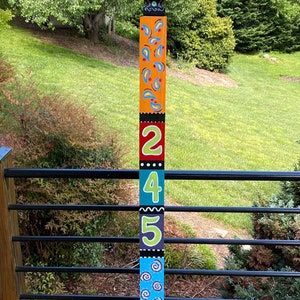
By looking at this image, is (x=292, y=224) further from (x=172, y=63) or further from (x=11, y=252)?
(x=172, y=63)

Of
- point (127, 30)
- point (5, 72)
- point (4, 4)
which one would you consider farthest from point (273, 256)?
point (4, 4)

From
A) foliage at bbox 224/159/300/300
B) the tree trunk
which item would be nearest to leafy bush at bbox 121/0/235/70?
the tree trunk

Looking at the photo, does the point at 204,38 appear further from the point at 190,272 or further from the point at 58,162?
the point at 190,272

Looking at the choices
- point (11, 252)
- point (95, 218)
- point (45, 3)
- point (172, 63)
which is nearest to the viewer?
point (11, 252)

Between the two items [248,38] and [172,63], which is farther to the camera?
[248,38]

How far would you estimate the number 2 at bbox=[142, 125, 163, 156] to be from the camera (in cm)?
148

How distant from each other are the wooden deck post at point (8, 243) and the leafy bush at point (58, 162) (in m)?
1.54

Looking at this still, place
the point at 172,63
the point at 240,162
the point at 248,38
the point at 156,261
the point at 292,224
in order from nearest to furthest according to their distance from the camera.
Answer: the point at 156,261 < the point at 292,224 < the point at 240,162 < the point at 172,63 < the point at 248,38

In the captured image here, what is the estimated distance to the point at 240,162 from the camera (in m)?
7.99

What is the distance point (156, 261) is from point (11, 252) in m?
0.72

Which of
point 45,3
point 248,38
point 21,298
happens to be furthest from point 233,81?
point 21,298

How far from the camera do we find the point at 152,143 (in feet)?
4.91

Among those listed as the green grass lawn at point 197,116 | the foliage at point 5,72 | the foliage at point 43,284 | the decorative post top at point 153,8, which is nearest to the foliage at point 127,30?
the green grass lawn at point 197,116

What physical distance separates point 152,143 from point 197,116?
859 cm
